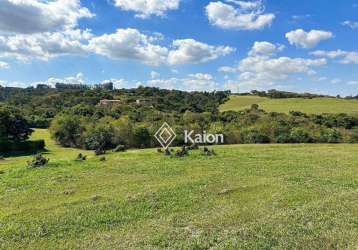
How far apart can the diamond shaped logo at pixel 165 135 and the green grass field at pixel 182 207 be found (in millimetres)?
16820

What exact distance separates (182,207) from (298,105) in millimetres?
68413

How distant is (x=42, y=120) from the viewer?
69500 millimetres

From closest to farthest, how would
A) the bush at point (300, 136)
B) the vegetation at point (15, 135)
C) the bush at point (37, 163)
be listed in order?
the bush at point (37, 163)
the bush at point (300, 136)
the vegetation at point (15, 135)

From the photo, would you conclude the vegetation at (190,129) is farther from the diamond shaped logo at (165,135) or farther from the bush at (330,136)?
the diamond shaped logo at (165,135)

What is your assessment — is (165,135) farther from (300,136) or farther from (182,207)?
(182,207)

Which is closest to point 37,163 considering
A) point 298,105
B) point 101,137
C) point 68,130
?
point 101,137

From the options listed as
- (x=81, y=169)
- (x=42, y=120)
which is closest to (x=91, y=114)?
(x=42, y=120)

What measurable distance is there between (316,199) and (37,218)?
9094 millimetres

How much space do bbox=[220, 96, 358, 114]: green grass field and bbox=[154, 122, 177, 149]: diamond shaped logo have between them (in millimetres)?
34071

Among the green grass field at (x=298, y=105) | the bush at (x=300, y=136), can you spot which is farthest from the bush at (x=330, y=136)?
the green grass field at (x=298, y=105)

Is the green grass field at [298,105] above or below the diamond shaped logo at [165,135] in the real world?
above

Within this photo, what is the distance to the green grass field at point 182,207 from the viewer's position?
9.11 m

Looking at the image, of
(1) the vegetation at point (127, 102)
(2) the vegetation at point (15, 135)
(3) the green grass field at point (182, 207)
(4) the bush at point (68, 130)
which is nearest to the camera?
(3) the green grass field at point (182, 207)

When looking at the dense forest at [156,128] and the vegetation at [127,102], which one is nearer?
the dense forest at [156,128]
